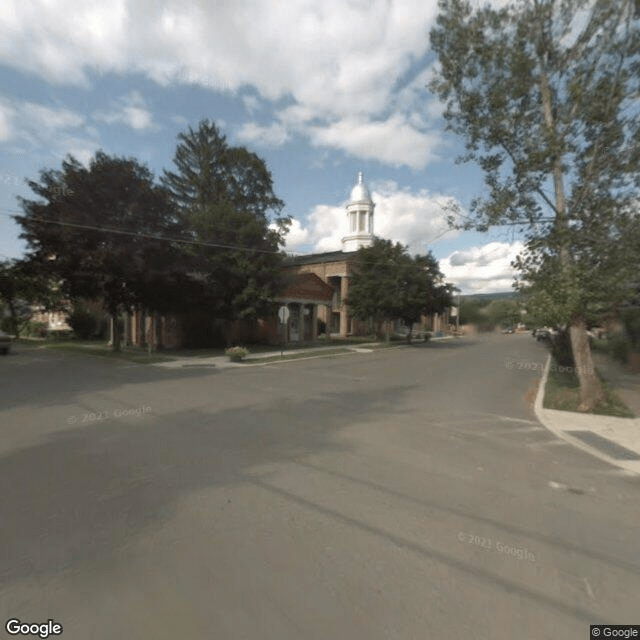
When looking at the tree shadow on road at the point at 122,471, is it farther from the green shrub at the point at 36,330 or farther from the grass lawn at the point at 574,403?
the green shrub at the point at 36,330

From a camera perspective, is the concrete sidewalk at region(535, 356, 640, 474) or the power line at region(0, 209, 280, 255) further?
the power line at region(0, 209, 280, 255)

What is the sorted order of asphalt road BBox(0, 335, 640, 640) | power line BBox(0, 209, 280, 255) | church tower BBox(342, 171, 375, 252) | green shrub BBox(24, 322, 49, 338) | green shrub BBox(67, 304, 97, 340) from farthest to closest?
1. church tower BBox(342, 171, 375, 252)
2. green shrub BBox(24, 322, 49, 338)
3. green shrub BBox(67, 304, 97, 340)
4. power line BBox(0, 209, 280, 255)
5. asphalt road BBox(0, 335, 640, 640)

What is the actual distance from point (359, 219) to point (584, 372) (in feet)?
141

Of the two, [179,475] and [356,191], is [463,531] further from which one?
[356,191]

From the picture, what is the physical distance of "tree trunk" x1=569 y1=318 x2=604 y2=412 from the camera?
32.2 ft

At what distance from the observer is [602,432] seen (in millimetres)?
7836

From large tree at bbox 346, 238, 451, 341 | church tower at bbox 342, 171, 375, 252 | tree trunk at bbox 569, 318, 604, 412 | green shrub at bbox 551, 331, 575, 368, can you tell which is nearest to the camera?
tree trunk at bbox 569, 318, 604, 412

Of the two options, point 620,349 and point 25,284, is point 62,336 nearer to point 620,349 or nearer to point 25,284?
point 25,284

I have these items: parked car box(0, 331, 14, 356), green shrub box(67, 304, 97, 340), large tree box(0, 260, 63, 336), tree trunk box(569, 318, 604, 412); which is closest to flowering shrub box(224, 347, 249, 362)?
large tree box(0, 260, 63, 336)

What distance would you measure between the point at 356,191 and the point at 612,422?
45.4 m

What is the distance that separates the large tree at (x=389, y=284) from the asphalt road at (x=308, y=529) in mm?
22939

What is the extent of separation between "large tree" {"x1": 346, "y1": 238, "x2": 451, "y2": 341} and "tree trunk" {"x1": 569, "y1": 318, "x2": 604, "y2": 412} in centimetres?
1982

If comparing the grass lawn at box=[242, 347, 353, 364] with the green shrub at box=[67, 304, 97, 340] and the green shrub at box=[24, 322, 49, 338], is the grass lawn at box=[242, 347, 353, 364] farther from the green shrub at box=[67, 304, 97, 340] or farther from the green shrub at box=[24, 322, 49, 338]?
the green shrub at box=[24, 322, 49, 338]

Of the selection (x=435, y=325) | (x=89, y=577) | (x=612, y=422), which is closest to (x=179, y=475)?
(x=89, y=577)
